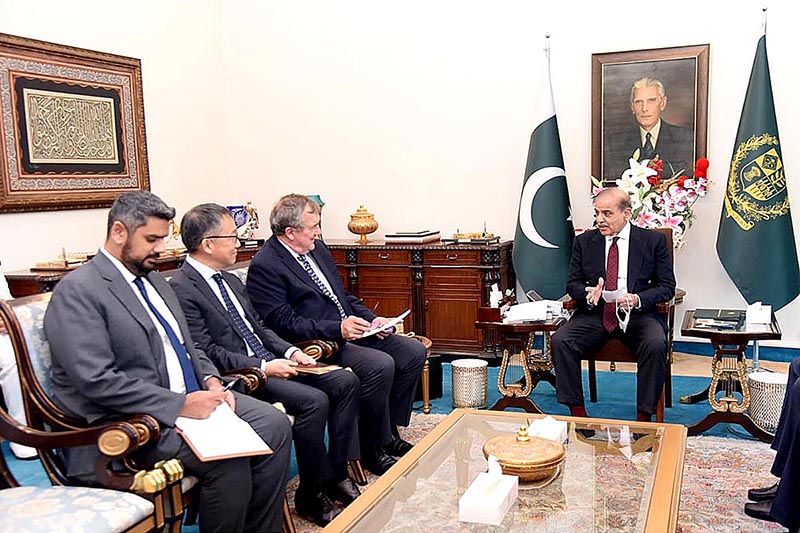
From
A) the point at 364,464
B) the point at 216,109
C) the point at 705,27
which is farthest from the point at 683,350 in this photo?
the point at 216,109

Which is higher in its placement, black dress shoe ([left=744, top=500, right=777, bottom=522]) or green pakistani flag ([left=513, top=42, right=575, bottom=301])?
green pakistani flag ([left=513, top=42, right=575, bottom=301])

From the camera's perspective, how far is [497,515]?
93.9 inches

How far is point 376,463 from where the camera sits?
379cm

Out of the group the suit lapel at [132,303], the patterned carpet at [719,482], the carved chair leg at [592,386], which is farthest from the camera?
the carved chair leg at [592,386]

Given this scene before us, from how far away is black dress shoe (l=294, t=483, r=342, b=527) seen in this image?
3.25m

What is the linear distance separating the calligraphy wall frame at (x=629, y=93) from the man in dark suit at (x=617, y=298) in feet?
5.19

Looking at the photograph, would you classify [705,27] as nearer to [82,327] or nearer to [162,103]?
[162,103]

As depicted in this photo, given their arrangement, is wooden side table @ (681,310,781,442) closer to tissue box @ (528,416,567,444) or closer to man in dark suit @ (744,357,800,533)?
man in dark suit @ (744,357,800,533)

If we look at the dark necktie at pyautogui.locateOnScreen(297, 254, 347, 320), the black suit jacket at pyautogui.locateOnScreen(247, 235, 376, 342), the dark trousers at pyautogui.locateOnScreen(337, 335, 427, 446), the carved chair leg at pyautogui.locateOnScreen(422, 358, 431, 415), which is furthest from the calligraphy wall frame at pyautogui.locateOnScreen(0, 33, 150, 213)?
the carved chair leg at pyautogui.locateOnScreen(422, 358, 431, 415)

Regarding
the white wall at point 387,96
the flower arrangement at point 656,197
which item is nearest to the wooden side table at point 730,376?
the flower arrangement at point 656,197

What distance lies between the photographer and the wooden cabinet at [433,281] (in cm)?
586

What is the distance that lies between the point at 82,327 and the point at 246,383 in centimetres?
80

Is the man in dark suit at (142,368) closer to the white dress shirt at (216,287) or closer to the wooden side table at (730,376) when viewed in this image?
the white dress shirt at (216,287)

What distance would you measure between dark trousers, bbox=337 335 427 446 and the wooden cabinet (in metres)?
1.80
